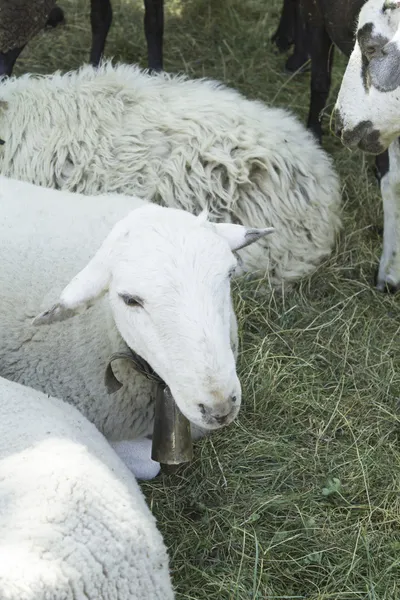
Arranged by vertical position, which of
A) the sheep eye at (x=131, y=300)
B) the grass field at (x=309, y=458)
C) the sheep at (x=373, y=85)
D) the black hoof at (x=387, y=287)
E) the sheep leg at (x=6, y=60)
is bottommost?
the grass field at (x=309, y=458)

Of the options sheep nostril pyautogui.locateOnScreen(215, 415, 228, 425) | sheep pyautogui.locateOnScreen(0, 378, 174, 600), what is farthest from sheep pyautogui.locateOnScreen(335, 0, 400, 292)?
sheep pyautogui.locateOnScreen(0, 378, 174, 600)

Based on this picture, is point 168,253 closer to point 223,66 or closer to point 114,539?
point 114,539

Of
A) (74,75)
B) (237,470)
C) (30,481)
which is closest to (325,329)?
(237,470)

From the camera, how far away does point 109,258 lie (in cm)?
243

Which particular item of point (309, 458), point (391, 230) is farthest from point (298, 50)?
point (309, 458)

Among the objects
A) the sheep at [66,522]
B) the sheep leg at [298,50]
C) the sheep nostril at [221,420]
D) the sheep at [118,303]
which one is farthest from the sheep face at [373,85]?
the sheep leg at [298,50]

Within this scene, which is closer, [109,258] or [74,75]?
[109,258]

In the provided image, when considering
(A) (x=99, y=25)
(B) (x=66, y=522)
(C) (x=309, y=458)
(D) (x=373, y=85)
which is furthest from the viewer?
(A) (x=99, y=25)

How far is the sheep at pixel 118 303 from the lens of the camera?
221 centimetres

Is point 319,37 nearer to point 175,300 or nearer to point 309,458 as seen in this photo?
point 309,458

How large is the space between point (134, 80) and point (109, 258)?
1886 mm

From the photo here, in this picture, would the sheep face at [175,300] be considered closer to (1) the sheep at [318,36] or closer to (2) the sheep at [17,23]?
(1) the sheep at [318,36]

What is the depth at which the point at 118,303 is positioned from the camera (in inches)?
94.1

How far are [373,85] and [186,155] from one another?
2.81 ft
